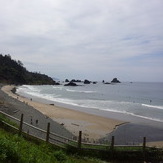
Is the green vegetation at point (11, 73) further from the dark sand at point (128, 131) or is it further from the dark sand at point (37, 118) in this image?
the dark sand at point (128, 131)

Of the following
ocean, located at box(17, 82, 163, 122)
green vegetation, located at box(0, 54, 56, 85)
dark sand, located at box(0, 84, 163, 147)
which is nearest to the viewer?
dark sand, located at box(0, 84, 163, 147)

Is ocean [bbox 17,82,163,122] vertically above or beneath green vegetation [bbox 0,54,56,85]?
beneath

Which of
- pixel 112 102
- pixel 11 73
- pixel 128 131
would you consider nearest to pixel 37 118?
pixel 128 131

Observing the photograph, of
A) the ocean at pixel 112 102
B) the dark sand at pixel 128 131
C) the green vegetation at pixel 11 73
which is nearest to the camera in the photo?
the dark sand at pixel 128 131

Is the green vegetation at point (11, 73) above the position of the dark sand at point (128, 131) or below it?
above

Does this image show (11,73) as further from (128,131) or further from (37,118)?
(128,131)

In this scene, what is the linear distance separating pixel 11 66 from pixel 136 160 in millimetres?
149337

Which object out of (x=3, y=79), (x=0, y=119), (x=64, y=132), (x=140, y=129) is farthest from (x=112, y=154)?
(x=3, y=79)

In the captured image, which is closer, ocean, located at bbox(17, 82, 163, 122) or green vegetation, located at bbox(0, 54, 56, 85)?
ocean, located at bbox(17, 82, 163, 122)

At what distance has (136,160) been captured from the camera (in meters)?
15.4

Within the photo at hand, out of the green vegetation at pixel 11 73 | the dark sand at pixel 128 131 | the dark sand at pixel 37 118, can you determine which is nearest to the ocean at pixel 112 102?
the dark sand at pixel 128 131

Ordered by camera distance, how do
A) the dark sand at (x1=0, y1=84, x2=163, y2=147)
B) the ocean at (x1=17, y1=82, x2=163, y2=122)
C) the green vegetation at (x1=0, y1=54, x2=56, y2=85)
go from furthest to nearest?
the green vegetation at (x1=0, y1=54, x2=56, y2=85) < the ocean at (x1=17, y1=82, x2=163, y2=122) < the dark sand at (x1=0, y1=84, x2=163, y2=147)

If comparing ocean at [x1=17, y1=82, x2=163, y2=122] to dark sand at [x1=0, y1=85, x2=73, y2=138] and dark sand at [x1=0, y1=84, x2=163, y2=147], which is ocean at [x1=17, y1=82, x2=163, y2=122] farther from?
dark sand at [x1=0, y1=85, x2=73, y2=138]

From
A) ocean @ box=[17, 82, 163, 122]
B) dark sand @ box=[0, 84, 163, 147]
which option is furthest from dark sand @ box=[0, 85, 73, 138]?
ocean @ box=[17, 82, 163, 122]
